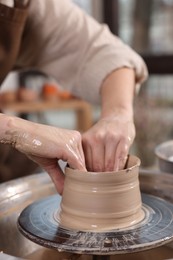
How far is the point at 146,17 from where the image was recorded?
3.32 m

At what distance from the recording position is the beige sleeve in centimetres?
121

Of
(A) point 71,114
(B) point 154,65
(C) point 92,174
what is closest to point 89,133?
(C) point 92,174

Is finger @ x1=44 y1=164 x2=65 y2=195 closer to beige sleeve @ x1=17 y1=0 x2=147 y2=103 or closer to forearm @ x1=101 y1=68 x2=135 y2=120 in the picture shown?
forearm @ x1=101 y1=68 x2=135 y2=120

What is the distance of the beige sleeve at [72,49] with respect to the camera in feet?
3.99

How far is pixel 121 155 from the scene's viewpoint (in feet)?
2.72

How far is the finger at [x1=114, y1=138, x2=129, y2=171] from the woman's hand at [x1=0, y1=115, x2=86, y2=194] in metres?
0.07

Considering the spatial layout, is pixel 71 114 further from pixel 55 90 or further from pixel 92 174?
pixel 92 174

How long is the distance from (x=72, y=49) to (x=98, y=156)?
534 mm

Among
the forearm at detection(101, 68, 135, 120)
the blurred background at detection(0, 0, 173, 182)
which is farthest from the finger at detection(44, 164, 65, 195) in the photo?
the blurred background at detection(0, 0, 173, 182)

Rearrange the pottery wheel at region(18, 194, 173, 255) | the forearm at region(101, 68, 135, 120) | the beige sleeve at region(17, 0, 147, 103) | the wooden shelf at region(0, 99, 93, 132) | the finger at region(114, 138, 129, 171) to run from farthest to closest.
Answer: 1. the wooden shelf at region(0, 99, 93, 132)
2. the beige sleeve at region(17, 0, 147, 103)
3. the forearm at region(101, 68, 135, 120)
4. the finger at region(114, 138, 129, 171)
5. the pottery wheel at region(18, 194, 173, 255)

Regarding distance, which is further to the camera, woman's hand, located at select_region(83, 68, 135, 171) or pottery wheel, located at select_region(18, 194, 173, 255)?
woman's hand, located at select_region(83, 68, 135, 171)

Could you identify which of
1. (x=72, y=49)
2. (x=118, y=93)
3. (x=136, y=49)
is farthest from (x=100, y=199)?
(x=136, y=49)

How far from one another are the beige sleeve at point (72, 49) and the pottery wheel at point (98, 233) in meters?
0.48

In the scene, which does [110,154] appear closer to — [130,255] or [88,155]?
[88,155]
